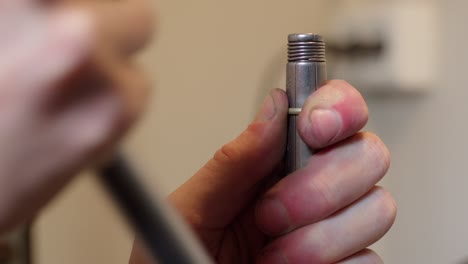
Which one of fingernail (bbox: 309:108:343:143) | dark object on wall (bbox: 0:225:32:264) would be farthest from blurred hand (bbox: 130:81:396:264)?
dark object on wall (bbox: 0:225:32:264)

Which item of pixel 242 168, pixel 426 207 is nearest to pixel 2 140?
pixel 242 168

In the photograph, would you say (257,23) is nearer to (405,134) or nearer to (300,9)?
(300,9)

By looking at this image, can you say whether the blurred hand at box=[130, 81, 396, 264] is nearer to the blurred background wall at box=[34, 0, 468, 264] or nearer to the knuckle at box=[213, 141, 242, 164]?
the knuckle at box=[213, 141, 242, 164]

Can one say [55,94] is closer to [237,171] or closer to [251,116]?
[237,171]

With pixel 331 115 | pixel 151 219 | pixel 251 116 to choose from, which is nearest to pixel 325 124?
pixel 331 115

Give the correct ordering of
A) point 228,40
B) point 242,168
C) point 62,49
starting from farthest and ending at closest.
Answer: point 228,40, point 242,168, point 62,49

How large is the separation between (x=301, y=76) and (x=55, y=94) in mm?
174

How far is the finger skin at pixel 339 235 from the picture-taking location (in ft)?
0.95

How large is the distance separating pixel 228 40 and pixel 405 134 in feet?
0.70

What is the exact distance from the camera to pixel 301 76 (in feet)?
0.86

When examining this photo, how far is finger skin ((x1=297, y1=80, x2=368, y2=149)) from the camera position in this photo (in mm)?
267

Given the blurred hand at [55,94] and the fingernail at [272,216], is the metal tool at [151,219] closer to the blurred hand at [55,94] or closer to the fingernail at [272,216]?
the blurred hand at [55,94]

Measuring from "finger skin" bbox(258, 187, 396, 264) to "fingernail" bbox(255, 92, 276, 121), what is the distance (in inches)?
2.3

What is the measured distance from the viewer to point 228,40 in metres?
0.53
